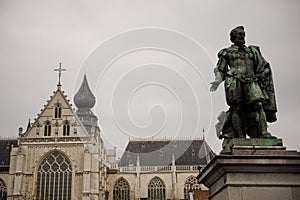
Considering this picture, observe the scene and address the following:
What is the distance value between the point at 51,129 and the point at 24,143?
344 cm

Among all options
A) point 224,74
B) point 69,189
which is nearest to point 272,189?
point 224,74

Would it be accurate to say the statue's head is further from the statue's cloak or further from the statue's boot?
the statue's boot

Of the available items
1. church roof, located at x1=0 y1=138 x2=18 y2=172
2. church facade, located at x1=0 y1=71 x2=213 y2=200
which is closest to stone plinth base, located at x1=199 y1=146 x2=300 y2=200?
church facade, located at x1=0 y1=71 x2=213 y2=200

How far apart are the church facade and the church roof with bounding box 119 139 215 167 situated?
139 mm

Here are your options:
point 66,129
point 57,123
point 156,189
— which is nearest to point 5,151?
point 57,123

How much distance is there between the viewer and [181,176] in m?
57.0

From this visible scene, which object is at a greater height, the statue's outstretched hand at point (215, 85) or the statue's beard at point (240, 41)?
the statue's beard at point (240, 41)

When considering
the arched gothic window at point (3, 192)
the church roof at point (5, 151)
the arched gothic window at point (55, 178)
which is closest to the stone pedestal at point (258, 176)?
the arched gothic window at point (55, 178)

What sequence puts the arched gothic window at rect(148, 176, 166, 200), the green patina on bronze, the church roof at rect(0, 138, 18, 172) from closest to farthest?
the green patina on bronze → the church roof at rect(0, 138, 18, 172) → the arched gothic window at rect(148, 176, 166, 200)

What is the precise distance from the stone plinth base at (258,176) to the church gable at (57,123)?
1695 inches

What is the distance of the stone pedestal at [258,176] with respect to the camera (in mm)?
7738

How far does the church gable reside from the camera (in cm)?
4991

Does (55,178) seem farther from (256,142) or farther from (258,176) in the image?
(258,176)

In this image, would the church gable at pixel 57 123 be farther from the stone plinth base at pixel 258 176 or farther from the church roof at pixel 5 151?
the stone plinth base at pixel 258 176
